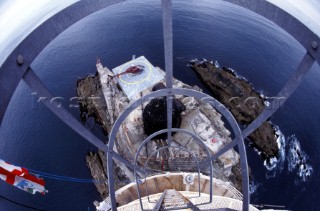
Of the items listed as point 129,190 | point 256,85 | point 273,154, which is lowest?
point 129,190

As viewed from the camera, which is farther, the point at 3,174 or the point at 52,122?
the point at 52,122

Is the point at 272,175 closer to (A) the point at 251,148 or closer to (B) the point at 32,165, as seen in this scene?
(A) the point at 251,148

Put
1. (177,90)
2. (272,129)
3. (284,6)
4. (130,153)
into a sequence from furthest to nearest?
(272,129) < (130,153) < (177,90) < (284,6)

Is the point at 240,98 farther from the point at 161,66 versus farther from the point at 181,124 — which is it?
the point at 161,66

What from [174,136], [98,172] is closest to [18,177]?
[98,172]

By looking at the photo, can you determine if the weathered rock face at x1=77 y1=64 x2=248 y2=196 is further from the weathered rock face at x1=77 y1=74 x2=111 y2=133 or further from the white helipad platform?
the white helipad platform

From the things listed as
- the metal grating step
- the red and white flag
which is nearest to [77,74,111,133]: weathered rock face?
the red and white flag

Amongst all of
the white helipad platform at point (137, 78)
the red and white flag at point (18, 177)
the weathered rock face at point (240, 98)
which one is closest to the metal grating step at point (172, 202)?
the red and white flag at point (18, 177)

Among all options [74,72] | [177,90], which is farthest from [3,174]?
[74,72]

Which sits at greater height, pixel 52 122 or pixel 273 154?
pixel 52 122
